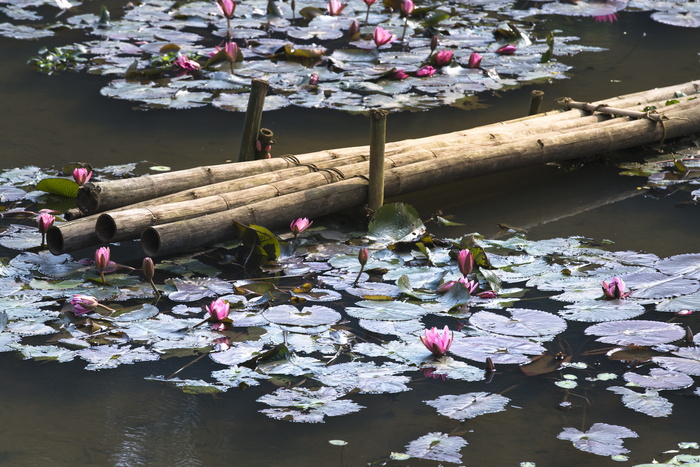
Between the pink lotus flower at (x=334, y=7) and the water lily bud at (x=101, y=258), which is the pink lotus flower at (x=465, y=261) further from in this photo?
the pink lotus flower at (x=334, y=7)

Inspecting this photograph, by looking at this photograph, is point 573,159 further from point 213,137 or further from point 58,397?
point 58,397

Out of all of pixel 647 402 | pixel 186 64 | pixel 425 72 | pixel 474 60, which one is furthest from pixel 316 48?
pixel 647 402

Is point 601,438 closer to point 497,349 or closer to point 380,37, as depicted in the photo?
point 497,349

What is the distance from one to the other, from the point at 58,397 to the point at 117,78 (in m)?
3.98

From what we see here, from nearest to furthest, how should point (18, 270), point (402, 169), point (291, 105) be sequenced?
point (18, 270)
point (402, 169)
point (291, 105)

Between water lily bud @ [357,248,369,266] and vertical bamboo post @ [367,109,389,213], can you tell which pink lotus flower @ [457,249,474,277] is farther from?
vertical bamboo post @ [367,109,389,213]

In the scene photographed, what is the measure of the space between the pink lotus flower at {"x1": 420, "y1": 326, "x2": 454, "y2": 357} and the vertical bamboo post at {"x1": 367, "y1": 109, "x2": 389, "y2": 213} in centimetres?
129

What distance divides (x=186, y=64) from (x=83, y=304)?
335cm

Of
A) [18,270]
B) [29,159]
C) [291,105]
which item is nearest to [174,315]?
[18,270]

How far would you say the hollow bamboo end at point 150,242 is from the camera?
3.66 m

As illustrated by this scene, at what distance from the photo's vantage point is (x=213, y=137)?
550 centimetres

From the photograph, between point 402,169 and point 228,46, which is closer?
point 402,169

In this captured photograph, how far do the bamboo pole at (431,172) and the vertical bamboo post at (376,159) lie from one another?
0.21ft

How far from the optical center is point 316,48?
269 inches
